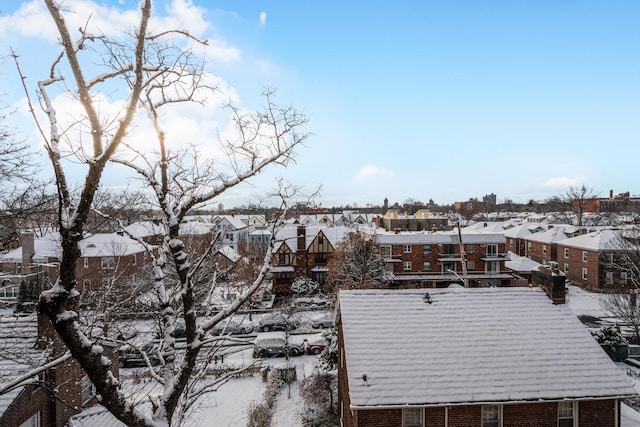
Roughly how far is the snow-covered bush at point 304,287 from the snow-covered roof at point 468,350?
24.8 meters

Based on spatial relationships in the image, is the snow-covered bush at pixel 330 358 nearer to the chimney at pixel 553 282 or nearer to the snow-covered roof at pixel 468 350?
the snow-covered roof at pixel 468 350

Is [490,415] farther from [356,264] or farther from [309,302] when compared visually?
[309,302]

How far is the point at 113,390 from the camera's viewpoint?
17.4 feet

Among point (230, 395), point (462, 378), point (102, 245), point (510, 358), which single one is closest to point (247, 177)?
point (462, 378)

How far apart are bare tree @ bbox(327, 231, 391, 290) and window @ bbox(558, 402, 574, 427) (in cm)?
1972

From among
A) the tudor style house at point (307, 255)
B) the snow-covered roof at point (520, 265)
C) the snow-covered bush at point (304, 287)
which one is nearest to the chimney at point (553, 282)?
the snow-covered bush at point (304, 287)

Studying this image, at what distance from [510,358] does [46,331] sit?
14439mm

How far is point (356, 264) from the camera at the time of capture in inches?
1307

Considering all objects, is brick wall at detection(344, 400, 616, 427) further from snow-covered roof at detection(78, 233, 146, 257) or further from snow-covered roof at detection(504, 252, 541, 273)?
snow-covered roof at detection(504, 252, 541, 273)

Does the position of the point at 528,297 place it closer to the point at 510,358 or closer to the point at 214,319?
the point at 510,358

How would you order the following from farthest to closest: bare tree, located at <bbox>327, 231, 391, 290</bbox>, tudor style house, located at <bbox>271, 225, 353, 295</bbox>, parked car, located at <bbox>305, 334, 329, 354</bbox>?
tudor style house, located at <bbox>271, 225, 353, 295</bbox>, bare tree, located at <bbox>327, 231, 391, 290</bbox>, parked car, located at <bbox>305, 334, 329, 354</bbox>

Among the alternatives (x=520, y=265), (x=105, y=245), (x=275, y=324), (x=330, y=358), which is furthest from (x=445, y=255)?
(x=105, y=245)

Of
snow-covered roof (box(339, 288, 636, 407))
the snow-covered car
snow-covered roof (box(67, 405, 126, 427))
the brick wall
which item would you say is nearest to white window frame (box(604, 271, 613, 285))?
the snow-covered car

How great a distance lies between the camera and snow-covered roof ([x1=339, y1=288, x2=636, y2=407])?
11375 millimetres
